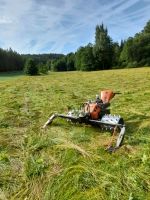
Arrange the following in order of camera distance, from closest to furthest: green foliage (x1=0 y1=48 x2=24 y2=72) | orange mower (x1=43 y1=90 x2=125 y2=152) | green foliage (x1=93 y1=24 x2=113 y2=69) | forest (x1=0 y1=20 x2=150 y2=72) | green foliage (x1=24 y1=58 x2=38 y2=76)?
orange mower (x1=43 y1=90 x2=125 y2=152) < green foliage (x1=24 y1=58 x2=38 y2=76) < forest (x1=0 y1=20 x2=150 y2=72) < green foliage (x1=93 y1=24 x2=113 y2=69) < green foliage (x1=0 y1=48 x2=24 y2=72)

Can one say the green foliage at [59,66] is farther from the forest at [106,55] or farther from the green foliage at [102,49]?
the green foliage at [102,49]

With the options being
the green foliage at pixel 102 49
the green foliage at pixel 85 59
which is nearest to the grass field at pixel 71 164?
the green foliage at pixel 85 59

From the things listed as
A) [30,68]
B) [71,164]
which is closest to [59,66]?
[30,68]

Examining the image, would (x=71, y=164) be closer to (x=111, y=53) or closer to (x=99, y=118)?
(x=99, y=118)

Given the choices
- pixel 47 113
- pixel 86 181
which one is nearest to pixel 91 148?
pixel 86 181

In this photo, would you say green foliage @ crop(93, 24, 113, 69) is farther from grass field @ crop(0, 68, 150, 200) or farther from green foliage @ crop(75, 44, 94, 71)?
grass field @ crop(0, 68, 150, 200)

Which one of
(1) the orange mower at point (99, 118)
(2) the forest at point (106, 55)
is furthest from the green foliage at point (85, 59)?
(1) the orange mower at point (99, 118)

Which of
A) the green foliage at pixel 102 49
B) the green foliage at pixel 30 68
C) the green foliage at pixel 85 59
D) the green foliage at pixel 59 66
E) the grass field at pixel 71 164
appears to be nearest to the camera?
the grass field at pixel 71 164

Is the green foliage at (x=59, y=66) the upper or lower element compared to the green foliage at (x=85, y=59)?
lower

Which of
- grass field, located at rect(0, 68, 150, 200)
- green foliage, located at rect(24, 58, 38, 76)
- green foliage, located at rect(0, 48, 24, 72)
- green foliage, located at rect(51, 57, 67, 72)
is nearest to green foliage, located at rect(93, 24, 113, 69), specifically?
green foliage, located at rect(51, 57, 67, 72)

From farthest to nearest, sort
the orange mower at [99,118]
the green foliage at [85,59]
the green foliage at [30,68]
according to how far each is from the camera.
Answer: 1. the green foliage at [85,59]
2. the green foliage at [30,68]
3. the orange mower at [99,118]

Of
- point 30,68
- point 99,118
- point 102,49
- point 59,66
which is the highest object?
point 102,49

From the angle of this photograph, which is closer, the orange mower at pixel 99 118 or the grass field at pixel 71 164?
the grass field at pixel 71 164

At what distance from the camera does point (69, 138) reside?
592 centimetres
